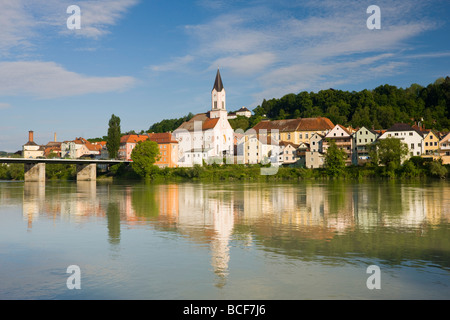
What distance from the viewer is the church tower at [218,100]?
122m

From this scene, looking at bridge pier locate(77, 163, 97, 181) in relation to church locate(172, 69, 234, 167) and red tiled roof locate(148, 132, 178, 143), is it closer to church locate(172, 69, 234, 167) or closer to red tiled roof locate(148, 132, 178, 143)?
red tiled roof locate(148, 132, 178, 143)

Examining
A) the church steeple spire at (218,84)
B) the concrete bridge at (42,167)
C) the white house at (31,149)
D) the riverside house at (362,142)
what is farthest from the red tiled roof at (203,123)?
the white house at (31,149)

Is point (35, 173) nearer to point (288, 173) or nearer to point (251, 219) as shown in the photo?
point (288, 173)

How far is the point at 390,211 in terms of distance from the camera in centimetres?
2491

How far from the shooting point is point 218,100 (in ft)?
403

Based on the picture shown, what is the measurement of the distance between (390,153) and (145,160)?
50.1 m

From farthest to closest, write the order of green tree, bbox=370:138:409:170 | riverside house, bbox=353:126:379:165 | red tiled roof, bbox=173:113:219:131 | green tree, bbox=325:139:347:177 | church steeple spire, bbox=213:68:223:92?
church steeple spire, bbox=213:68:223:92
red tiled roof, bbox=173:113:219:131
riverside house, bbox=353:126:379:165
green tree, bbox=325:139:347:177
green tree, bbox=370:138:409:170

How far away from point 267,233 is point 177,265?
19.7 ft

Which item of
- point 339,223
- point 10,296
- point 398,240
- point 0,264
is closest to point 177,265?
point 10,296

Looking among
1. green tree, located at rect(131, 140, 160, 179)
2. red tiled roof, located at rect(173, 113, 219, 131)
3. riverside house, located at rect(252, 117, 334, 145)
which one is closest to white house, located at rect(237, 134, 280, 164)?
riverside house, located at rect(252, 117, 334, 145)

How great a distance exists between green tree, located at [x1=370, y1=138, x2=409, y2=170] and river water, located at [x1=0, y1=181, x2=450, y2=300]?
168 ft

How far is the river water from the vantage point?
1016 cm

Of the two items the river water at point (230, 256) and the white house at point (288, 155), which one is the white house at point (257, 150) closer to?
the white house at point (288, 155)
